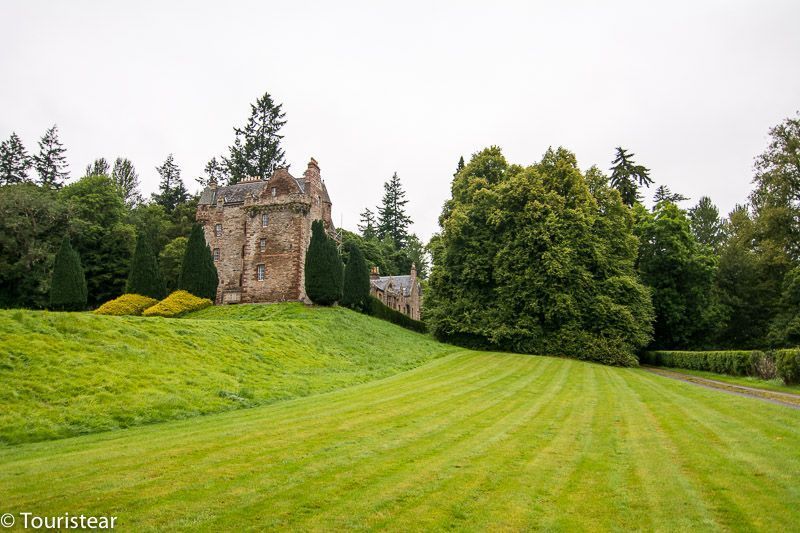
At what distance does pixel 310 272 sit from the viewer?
3488 centimetres

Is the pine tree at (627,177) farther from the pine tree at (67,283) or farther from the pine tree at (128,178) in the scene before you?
the pine tree at (128,178)

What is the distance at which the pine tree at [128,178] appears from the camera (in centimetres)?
8000

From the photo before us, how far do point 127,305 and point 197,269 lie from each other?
5.09m

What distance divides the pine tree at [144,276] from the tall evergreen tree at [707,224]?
5473 cm

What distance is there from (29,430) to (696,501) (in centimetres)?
1120

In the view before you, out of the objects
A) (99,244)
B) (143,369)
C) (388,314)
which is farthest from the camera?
(99,244)

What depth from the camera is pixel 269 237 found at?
4019 centimetres

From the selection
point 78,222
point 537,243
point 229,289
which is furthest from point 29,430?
point 78,222

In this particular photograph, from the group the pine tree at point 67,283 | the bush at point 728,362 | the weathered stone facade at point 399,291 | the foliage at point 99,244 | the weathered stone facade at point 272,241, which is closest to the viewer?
the bush at point 728,362

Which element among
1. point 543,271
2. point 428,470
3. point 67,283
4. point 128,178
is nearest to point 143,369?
point 428,470

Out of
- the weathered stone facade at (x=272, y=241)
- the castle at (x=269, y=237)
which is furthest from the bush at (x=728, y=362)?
the weathered stone facade at (x=272, y=241)

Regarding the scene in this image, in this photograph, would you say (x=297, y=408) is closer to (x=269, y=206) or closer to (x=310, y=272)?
(x=310, y=272)

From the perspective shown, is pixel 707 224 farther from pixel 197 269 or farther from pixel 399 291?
pixel 197 269

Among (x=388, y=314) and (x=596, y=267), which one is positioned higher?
(x=596, y=267)
